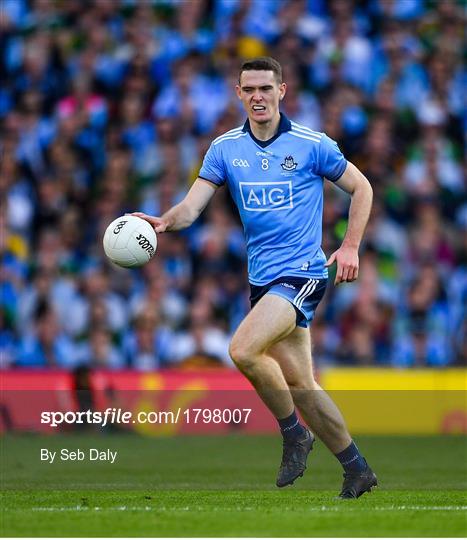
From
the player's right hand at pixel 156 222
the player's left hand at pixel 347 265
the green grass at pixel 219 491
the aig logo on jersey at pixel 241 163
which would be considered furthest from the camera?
the aig logo on jersey at pixel 241 163

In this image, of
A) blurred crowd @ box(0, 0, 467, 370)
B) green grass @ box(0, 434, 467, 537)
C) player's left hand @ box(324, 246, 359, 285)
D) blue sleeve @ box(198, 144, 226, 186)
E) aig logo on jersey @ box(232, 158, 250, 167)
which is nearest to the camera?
green grass @ box(0, 434, 467, 537)

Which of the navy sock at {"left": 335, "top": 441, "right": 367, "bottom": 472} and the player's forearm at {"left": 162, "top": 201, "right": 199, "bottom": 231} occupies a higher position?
the player's forearm at {"left": 162, "top": 201, "right": 199, "bottom": 231}

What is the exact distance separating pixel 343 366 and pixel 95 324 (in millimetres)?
2960

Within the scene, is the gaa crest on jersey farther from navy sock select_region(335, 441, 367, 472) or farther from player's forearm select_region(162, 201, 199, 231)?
navy sock select_region(335, 441, 367, 472)

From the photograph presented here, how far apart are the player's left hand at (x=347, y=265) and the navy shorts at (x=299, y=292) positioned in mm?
356

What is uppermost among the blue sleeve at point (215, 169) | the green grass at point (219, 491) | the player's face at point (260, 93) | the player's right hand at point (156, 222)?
the player's face at point (260, 93)

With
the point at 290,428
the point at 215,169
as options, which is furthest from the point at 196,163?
the point at 290,428

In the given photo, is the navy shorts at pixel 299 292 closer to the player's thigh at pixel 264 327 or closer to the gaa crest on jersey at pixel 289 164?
the player's thigh at pixel 264 327

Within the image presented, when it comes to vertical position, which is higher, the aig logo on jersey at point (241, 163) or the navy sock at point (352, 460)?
the aig logo on jersey at point (241, 163)

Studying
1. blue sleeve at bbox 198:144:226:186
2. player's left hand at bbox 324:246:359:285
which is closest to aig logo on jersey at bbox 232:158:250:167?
blue sleeve at bbox 198:144:226:186

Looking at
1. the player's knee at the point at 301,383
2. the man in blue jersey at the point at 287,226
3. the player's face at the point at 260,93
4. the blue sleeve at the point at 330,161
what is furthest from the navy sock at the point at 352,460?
the player's face at the point at 260,93

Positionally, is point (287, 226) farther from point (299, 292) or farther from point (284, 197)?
point (299, 292)

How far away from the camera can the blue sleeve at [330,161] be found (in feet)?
29.1

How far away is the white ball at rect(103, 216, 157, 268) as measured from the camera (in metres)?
8.86
